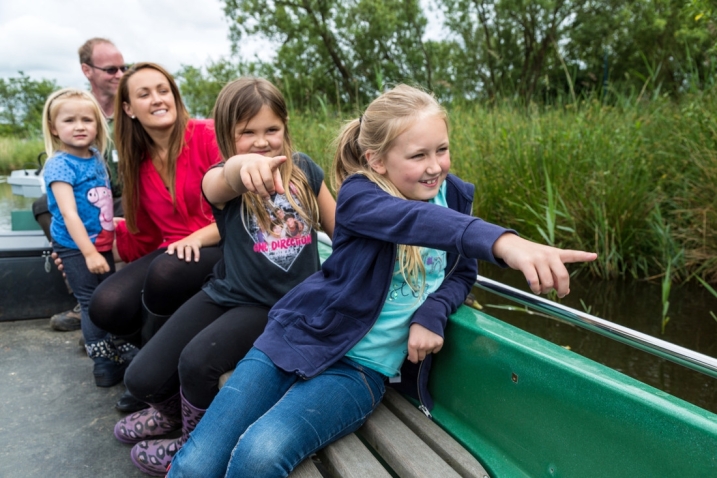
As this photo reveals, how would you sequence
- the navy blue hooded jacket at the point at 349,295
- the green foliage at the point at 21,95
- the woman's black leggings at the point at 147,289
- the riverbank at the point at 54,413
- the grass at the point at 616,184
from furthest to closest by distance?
the green foliage at the point at 21,95 < the grass at the point at 616,184 < the woman's black leggings at the point at 147,289 < the riverbank at the point at 54,413 < the navy blue hooded jacket at the point at 349,295

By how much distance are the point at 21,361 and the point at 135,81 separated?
1.47 meters

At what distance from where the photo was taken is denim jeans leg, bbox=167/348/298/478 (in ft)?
4.34

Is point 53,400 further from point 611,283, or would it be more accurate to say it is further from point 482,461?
point 611,283

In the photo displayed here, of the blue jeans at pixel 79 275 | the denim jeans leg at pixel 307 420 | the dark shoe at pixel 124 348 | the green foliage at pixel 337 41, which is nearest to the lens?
the denim jeans leg at pixel 307 420

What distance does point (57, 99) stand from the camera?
258 centimetres

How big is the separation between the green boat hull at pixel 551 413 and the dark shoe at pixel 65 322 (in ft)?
7.36

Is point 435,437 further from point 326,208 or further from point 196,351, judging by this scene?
point 326,208

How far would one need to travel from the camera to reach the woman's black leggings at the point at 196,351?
5.38 ft

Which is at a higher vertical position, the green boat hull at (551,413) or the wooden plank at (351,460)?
the green boat hull at (551,413)

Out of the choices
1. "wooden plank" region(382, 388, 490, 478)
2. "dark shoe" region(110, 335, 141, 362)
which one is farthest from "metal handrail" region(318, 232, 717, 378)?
"dark shoe" region(110, 335, 141, 362)

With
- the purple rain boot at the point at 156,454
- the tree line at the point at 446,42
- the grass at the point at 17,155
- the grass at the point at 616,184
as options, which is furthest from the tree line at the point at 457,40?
the purple rain boot at the point at 156,454

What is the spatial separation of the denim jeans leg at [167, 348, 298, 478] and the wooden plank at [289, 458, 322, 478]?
161mm

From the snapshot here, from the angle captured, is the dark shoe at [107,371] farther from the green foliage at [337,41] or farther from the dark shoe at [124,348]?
the green foliage at [337,41]

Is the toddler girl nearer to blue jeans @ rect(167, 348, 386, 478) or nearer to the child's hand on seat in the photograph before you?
the child's hand on seat
